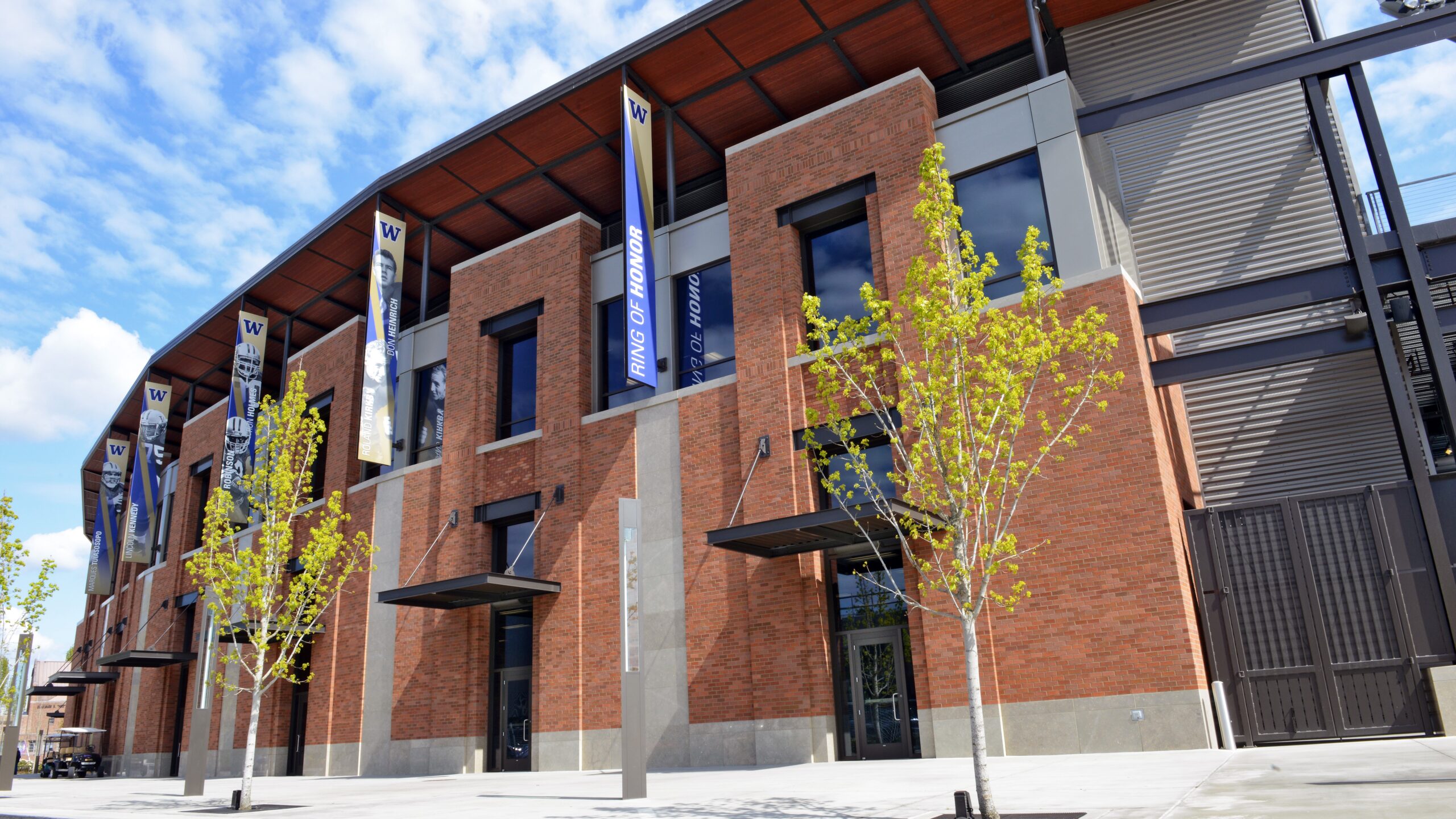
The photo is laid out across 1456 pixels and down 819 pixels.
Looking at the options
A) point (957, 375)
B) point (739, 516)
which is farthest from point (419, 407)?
point (957, 375)

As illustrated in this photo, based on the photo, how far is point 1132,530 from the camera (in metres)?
15.5

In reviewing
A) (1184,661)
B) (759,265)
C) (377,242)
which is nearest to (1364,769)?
(1184,661)

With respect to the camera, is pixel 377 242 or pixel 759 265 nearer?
pixel 759 265

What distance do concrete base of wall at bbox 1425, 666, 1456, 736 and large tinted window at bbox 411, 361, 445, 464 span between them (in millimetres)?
22851

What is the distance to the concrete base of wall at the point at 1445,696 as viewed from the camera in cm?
1396

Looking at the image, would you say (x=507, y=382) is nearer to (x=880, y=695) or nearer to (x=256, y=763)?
(x=880, y=695)

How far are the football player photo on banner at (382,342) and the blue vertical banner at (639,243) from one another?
7874mm

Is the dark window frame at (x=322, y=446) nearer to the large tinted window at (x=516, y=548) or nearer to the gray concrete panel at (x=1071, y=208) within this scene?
the large tinted window at (x=516, y=548)

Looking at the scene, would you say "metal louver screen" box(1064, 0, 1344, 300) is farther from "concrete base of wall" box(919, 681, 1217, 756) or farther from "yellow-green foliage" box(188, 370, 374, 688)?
"yellow-green foliage" box(188, 370, 374, 688)

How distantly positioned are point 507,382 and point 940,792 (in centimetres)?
1828

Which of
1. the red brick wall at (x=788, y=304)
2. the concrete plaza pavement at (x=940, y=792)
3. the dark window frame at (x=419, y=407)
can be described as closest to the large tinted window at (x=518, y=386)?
the dark window frame at (x=419, y=407)

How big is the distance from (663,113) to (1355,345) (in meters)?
15.6

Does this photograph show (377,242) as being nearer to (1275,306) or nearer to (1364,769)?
(1275,306)

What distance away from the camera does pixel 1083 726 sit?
15.2m
